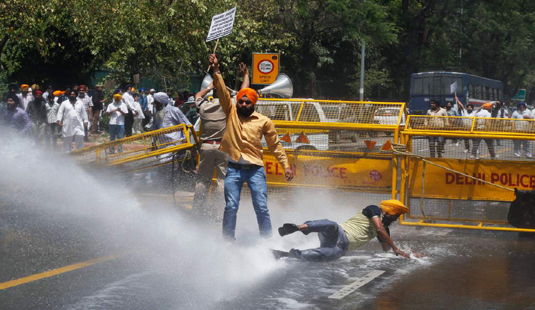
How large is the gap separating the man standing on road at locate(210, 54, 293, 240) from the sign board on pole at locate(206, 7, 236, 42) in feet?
7.98

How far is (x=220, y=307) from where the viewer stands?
5.39 meters

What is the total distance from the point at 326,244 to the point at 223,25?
381 centimetres

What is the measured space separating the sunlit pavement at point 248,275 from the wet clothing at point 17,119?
6630 millimetres

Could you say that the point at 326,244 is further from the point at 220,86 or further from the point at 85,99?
the point at 85,99

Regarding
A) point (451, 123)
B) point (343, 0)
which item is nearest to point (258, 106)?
point (451, 123)

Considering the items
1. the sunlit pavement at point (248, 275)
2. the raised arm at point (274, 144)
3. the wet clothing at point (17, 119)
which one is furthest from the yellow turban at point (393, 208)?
the wet clothing at point (17, 119)

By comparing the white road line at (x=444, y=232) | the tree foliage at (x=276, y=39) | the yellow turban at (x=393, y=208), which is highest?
the tree foliage at (x=276, y=39)

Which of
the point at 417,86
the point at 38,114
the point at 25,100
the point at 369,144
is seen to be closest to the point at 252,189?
the point at 369,144

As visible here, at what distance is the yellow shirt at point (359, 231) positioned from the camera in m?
7.30

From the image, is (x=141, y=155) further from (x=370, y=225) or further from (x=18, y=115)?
(x=18, y=115)

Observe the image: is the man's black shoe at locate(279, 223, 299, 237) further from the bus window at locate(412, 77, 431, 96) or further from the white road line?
the bus window at locate(412, 77, 431, 96)

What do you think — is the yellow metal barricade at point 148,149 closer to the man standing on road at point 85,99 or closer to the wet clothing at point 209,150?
the wet clothing at point 209,150

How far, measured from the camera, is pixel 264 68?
15602 millimetres

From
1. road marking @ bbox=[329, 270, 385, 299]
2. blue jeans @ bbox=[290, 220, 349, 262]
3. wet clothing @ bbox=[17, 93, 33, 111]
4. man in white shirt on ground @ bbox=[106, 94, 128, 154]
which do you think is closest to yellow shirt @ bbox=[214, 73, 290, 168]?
blue jeans @ bbox=[290, 220, 349, 262]
